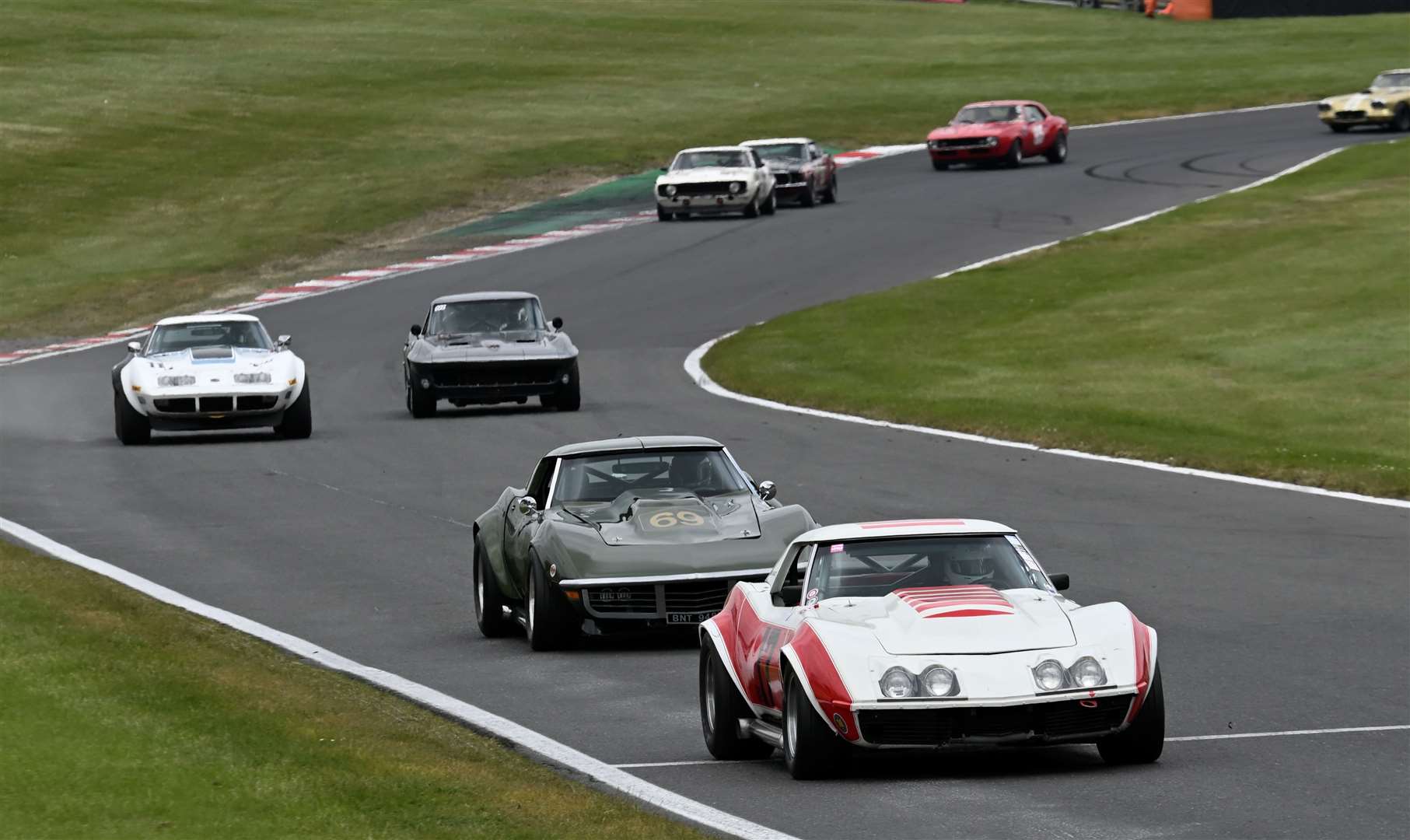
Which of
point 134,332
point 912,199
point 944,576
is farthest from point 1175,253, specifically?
point 944,576

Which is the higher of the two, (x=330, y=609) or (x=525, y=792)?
(x=525, y=792)

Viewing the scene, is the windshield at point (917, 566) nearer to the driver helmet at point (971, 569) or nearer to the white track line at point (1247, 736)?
the driver helmet at point (971, 569)

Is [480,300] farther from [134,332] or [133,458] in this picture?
[134,332]

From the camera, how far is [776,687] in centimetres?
964

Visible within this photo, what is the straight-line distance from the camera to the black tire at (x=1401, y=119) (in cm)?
5431

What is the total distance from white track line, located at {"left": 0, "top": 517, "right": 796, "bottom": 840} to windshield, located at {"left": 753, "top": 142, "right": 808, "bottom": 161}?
31599 mm

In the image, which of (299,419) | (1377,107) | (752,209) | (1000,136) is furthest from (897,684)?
(1377,107)

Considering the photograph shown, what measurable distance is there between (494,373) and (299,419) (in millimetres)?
2666

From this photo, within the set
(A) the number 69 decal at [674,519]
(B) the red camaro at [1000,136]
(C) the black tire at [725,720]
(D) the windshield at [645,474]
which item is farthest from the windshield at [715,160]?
(C) the black tire at [725,720]

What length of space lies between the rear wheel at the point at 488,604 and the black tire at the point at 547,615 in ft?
1.86

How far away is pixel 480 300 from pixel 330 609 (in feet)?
43.9

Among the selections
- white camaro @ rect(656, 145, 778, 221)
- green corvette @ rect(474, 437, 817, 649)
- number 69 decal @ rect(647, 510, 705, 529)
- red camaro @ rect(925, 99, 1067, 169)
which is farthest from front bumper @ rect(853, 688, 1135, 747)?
red camaro @ rect(925, 99, 1067, 169)

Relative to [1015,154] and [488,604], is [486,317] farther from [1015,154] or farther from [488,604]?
[1015,154]

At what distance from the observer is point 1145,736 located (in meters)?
9.30
